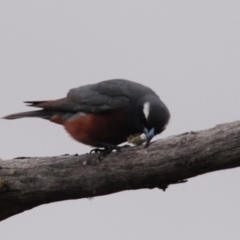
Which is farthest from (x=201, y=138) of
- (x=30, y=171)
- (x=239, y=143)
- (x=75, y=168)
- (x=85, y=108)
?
(x=85, y=108)

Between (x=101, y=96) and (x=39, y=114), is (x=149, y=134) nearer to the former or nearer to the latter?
(x=101, y=96)

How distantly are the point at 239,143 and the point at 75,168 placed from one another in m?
2.25

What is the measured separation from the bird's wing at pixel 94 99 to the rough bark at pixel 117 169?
1.36 meters

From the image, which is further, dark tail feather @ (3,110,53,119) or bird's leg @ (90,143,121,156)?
dark tail feather @ (3,110,53,119)

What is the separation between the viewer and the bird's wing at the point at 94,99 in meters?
9.26

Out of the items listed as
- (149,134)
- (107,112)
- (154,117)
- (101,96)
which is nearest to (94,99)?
(101,96)

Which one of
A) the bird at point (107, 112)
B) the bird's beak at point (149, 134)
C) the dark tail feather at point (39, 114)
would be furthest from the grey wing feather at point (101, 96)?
the bird's beak at point (149, 134)

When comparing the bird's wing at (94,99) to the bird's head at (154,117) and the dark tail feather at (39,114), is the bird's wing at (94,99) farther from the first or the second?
the bird's head at (154,117)

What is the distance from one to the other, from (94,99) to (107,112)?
399mm

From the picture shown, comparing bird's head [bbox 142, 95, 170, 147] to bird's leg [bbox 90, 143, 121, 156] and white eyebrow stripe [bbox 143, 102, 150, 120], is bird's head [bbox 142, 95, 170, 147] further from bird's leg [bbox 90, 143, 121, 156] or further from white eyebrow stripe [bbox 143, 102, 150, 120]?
bird's leg [bbox 90, 143, 121, 156]

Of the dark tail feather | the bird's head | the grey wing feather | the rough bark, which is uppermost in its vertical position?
the grey wing feather

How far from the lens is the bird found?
343 inches

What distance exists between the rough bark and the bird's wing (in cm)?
136

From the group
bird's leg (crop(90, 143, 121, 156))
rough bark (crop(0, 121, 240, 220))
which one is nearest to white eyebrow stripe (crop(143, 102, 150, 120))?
bird's leg (crop(90, 143, 121, 156))
